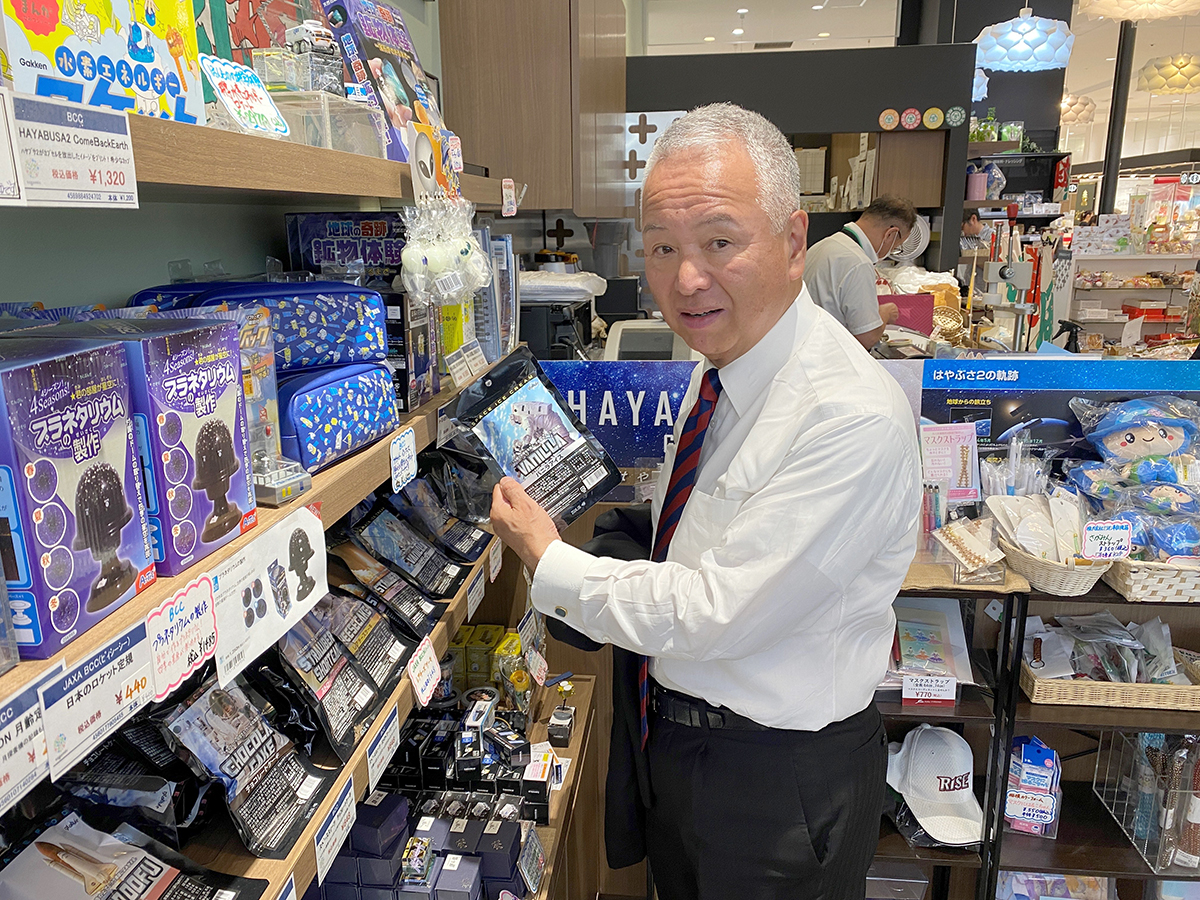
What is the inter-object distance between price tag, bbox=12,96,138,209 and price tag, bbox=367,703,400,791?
0.79 meters

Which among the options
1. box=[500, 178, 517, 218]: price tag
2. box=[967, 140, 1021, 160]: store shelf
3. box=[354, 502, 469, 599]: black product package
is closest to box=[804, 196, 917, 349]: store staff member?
box=[967, 140, 1021, 160]: store shelf

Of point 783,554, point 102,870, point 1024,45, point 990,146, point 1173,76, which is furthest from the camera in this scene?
point 1173,76

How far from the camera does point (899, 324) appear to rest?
5383 mm

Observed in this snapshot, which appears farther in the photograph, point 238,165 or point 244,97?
point 244,97

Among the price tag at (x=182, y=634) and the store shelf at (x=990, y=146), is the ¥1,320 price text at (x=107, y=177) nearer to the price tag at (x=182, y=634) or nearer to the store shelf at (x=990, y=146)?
the price tag at (x=182, y=634)

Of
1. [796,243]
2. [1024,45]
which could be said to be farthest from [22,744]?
[1024,45]

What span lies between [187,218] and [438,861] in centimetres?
117

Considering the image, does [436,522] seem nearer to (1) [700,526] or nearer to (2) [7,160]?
(1) [700,526]

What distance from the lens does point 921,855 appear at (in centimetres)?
218

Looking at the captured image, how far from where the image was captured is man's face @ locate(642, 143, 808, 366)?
4.06ft

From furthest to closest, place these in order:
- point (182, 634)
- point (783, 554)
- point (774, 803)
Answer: point (774, 803), point (783, 554), point (182, 634)

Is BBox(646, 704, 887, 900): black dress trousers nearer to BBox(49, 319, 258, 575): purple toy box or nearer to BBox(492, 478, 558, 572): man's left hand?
BBox(492, 478, 558, 572): man's left hand

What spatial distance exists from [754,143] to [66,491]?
1015 mm

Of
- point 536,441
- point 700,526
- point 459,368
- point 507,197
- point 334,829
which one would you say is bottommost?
point 334,829
